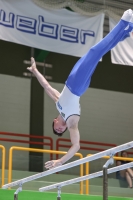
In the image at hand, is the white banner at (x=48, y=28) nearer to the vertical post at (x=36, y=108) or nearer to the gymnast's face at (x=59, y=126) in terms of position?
the vertical post at (x=36, y=108)

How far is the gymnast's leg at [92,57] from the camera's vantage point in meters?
6.34

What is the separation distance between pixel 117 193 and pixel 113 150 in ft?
16.2

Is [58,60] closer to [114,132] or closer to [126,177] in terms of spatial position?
[114,132]

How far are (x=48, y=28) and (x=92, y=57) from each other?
4774mm

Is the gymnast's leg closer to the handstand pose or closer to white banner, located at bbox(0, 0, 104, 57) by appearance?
the handstand pose

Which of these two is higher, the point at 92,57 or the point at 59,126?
the point at 92,57

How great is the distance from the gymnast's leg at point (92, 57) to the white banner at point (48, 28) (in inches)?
166

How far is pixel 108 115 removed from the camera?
14.9 meters

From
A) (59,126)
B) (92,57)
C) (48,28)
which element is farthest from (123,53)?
(59,126)

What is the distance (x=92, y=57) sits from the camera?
6.34 meters

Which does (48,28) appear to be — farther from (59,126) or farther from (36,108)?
(59,126)

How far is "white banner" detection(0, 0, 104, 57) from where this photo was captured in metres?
10.5

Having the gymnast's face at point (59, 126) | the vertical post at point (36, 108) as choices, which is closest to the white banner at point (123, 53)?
the vertical post at point (36, 108)

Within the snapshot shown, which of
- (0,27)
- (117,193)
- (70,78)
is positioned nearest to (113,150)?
(70,78)
